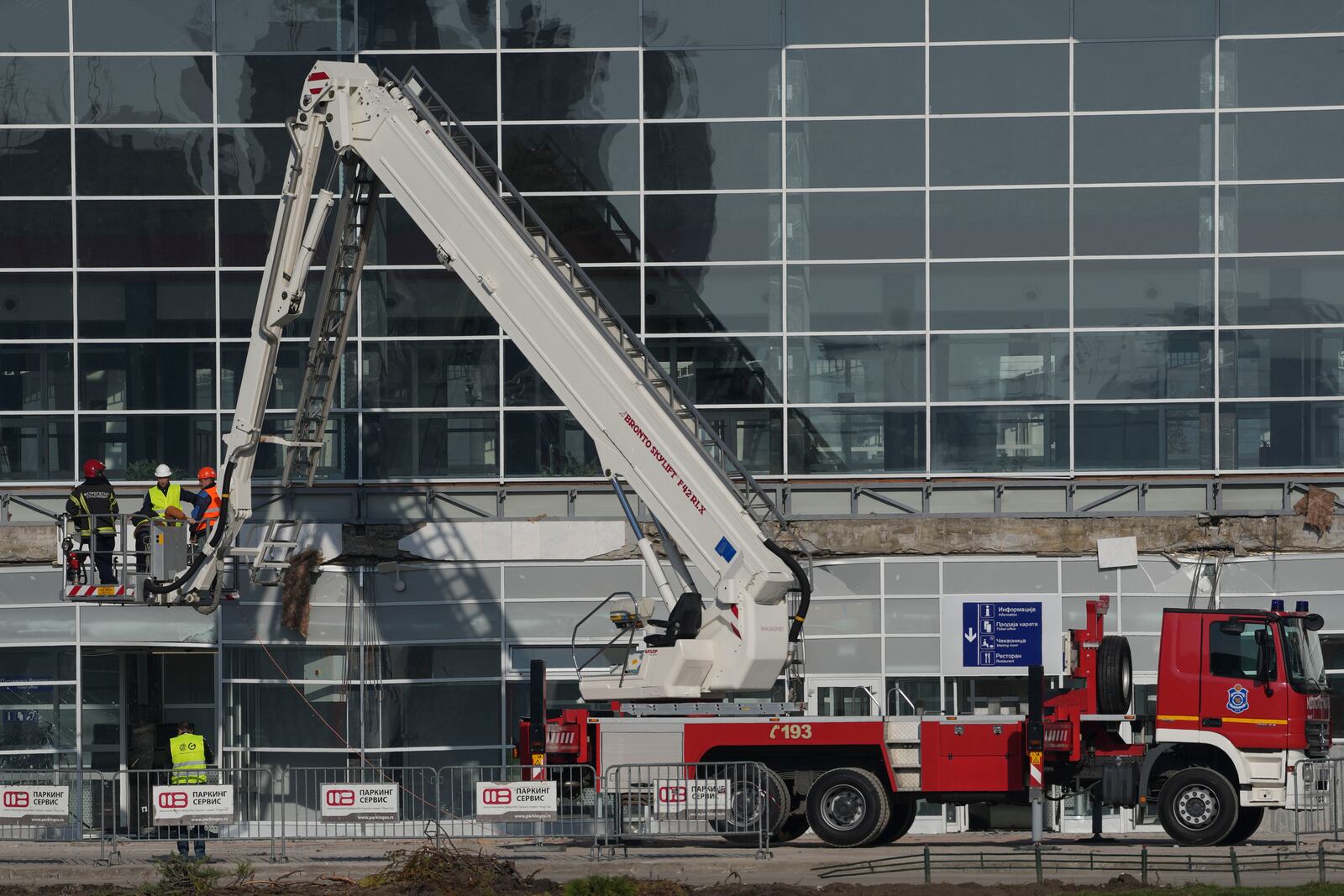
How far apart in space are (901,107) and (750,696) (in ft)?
31.0

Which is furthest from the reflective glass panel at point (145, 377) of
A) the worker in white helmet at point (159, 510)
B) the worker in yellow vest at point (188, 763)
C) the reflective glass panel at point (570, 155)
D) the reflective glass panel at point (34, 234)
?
the worker in yellow vest at point (188, 763)

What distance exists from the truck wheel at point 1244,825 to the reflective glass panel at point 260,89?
53.3 ft

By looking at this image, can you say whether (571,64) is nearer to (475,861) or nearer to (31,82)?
(31,82)

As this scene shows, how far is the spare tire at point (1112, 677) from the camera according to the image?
20.1m

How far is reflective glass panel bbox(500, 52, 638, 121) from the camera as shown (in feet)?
89.9

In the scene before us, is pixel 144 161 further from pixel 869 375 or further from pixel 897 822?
pixel 897 822

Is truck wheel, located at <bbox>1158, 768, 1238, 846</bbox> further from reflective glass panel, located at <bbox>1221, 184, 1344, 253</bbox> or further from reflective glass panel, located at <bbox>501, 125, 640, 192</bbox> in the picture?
reflective glass panel, located at <bbox>501, 125, 640, 192</bbox>

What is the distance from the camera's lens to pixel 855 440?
2719 cm

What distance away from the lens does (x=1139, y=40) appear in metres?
27.0

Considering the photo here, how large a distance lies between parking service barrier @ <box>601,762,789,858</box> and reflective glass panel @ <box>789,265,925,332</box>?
8.89m

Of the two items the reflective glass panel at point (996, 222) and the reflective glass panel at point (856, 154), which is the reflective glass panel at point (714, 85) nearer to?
the reflective glass panel at point (856, 154)

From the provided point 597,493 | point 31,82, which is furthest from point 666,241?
point 31,82

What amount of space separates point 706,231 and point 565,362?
7107 mm

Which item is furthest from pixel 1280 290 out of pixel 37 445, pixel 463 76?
pixel 37 445
